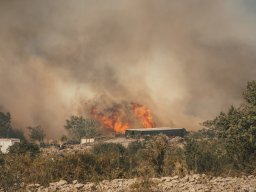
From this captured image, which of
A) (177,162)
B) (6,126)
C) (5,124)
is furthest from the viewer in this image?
(6,126)

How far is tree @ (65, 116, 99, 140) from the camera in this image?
415ft

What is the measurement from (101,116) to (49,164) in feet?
386

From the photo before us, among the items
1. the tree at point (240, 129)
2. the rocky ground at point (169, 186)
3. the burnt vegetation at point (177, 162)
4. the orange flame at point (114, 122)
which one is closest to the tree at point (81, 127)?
the orange flame at point (114, 122)

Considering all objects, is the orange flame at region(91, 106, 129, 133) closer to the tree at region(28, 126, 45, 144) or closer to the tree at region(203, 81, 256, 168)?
the tree at region(28, 126, 45, 144)

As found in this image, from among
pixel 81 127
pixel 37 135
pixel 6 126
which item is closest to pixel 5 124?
pixel 6 126

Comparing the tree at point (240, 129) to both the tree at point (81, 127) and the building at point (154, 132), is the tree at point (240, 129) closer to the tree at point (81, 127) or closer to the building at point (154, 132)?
the building at point (154, 132)

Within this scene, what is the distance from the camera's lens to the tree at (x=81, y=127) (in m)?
127

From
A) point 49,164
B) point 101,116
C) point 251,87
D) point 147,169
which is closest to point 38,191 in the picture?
point 49,164

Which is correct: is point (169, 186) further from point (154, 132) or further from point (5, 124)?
point (5, 124)

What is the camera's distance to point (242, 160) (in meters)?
30.4

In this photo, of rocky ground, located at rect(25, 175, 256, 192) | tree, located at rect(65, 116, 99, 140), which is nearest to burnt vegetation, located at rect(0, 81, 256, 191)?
rocky ground, located at rect(25, 175, 256, 192)

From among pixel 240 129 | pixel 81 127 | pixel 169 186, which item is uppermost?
pixel 81 127

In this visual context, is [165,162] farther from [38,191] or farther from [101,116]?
[101,116]

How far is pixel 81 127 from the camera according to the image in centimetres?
13050
